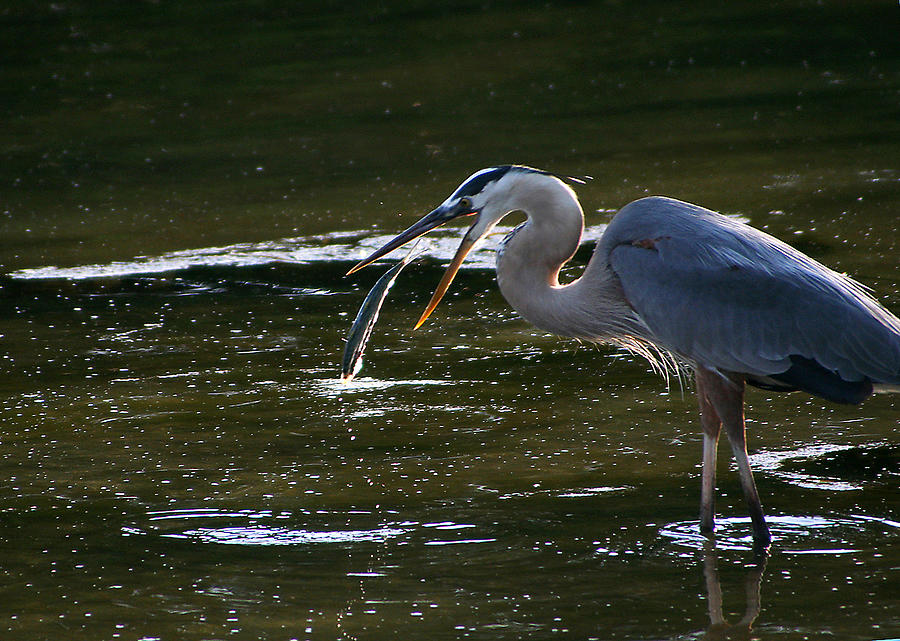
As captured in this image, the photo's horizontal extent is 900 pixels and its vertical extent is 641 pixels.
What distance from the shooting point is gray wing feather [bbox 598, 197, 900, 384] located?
16.4ft

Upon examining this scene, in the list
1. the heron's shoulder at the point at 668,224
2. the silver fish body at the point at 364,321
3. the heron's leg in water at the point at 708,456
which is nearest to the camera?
the heron's leg in water at the point at 708,456

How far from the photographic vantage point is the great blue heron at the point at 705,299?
16.4 ft

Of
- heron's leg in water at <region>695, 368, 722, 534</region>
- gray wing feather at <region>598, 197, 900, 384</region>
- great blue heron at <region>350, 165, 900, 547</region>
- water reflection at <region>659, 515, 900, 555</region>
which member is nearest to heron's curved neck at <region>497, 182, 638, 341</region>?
great blue heron at <region>350, 165, 900, 547</region>

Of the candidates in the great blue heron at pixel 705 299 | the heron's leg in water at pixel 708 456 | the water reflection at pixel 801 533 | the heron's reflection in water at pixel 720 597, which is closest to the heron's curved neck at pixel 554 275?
the great blue heron at pixel 705 299

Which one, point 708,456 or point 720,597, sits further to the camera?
point 708,456

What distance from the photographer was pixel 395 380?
707 centimetres

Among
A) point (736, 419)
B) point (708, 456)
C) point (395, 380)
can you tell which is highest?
point (736, 419)

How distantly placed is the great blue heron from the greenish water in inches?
20.6

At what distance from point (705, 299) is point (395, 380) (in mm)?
2307

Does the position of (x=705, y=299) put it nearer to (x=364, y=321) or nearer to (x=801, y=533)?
(x=801, y=533)

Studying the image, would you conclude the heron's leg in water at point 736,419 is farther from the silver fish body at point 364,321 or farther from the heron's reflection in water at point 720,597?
the silver fish body at point 364,321

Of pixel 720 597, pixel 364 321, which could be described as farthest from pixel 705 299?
pixel 364 321

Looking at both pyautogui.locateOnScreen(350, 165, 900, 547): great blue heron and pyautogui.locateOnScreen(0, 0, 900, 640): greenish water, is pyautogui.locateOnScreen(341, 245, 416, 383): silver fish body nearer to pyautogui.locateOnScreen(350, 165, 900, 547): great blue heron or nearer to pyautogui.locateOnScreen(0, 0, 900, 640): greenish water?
pyautogui.locateOnScreen(350, 165, 900, 547): great blue heron

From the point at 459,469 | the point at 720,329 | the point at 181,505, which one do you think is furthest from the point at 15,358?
the point at 720,329
